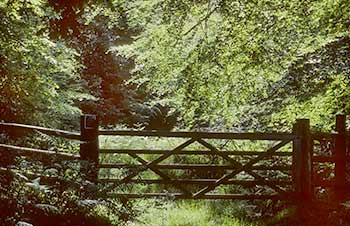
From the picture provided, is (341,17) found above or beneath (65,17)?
above

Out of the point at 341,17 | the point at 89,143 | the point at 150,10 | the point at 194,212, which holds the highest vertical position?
the point at 150,10

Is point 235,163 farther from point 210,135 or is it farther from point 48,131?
point 48,131

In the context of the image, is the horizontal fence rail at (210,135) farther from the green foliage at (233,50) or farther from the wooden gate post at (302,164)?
the green foliage at (233,50)

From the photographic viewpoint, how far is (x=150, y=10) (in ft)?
39.8

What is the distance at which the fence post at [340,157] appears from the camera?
30.6ft

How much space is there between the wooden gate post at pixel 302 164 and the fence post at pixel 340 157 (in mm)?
511

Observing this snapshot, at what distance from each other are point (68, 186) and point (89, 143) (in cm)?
278

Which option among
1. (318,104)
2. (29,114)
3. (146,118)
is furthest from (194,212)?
(146,118)

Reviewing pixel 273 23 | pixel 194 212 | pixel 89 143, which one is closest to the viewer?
pixel 89 143

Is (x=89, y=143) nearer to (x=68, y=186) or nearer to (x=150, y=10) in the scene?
(x=68, y=186)

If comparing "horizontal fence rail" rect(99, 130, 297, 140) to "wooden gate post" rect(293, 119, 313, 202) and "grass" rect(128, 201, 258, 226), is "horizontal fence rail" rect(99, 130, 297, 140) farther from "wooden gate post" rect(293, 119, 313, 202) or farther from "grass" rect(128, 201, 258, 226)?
"grass" rect(128, 201, 258, 226)

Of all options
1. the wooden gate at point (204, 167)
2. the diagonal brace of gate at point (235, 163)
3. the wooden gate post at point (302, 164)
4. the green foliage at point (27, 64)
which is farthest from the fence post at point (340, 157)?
the green foliage at point (27, 64)

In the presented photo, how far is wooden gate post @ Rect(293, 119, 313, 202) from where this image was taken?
9.18 meters

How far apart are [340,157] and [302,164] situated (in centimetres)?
72
